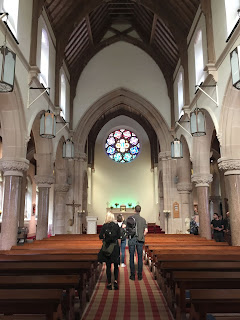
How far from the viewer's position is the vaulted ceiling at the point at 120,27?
12555 millimetres

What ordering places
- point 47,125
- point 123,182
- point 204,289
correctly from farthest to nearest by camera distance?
point 123,182 < point 47,125 < point 204,289

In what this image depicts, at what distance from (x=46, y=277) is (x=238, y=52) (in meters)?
5.13

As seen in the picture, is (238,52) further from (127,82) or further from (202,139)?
(127,82)

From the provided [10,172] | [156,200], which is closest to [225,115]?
[10,172]

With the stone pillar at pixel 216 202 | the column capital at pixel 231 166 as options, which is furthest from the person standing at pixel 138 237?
the stone pillar at pixel 216 202

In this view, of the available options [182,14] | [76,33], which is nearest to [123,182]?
[76,33]

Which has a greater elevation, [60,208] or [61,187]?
[61,187]

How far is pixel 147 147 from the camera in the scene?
25.0 metres

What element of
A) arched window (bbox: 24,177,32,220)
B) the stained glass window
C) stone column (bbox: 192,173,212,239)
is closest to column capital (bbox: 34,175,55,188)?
stone column (bbox: 192,173,212,239)

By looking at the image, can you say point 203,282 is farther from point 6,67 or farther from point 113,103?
point 113,103

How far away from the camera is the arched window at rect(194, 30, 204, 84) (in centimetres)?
1103

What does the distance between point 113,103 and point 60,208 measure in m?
6.53

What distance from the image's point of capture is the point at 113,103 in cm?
1698

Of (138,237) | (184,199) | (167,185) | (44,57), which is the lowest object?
(138,237)
